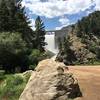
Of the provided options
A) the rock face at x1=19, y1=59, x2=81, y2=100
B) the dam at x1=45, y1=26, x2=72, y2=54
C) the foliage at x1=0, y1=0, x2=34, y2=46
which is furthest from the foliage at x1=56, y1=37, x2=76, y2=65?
the rock face at x1=19, y1=59, x2=81, y2=100

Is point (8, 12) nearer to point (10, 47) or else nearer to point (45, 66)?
point (10, 47)

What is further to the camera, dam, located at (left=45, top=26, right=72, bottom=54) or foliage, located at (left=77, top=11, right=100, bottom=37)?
dam, located at (left=45, top=26, right=72, bottom=54)

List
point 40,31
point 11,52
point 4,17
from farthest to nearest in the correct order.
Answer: point 40,31, point 4,17, point 11,52

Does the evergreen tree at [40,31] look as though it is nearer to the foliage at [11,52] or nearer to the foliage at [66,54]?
the foliage at [66,54]

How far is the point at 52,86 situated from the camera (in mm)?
13625

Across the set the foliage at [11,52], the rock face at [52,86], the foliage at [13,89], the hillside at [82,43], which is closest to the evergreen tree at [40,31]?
the hillside at [82,43]

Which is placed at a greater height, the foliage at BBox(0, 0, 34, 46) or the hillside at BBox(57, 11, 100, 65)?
the foliage at BBox(0, 0, 34, 46)

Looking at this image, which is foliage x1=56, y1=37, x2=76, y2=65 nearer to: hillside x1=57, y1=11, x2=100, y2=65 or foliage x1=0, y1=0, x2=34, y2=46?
hillside x1=57, y1=11, x2=100, y2=65

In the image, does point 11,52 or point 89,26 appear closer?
point 11,52

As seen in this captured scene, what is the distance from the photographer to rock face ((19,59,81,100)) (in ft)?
44.2

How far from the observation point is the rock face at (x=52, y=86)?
44.2 ft

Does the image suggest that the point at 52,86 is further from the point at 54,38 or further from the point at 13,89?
the point at 54,38

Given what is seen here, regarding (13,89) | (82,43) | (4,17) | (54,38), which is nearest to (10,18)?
(4,17)

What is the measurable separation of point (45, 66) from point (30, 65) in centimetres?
2544
